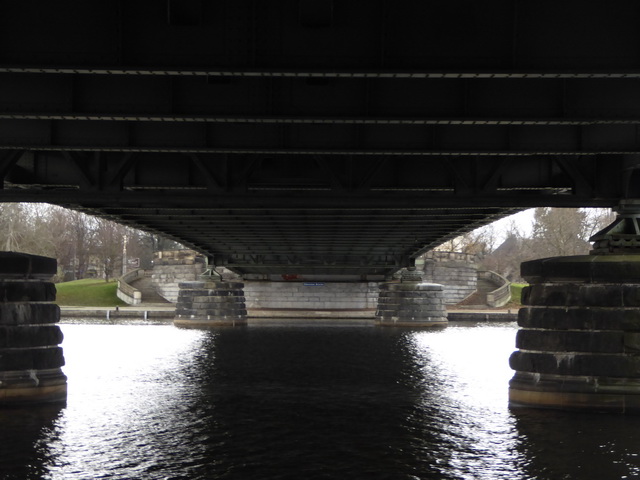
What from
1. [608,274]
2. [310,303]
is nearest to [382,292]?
[310,303]

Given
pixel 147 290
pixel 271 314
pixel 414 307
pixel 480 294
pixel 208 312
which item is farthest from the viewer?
pixel 147 290

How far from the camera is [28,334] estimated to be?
1941cm

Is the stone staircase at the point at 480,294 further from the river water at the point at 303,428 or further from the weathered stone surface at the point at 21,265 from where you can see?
the weathered stone surface at the point at 21,265

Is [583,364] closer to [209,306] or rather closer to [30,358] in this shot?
[30,358]

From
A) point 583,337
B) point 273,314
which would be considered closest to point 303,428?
point 583,337

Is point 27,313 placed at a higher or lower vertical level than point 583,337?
higher

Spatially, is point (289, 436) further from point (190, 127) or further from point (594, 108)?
point (594, 108)

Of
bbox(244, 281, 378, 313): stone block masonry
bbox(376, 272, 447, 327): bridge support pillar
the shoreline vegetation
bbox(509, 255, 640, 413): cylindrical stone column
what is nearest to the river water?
bbox(509, 255, 640, 413): cylindrical stone column

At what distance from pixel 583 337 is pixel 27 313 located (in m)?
14.4

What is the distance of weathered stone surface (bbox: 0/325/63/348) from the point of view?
19062 mm

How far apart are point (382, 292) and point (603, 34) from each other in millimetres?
60680

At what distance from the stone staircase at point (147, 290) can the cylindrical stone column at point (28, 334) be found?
76088mm

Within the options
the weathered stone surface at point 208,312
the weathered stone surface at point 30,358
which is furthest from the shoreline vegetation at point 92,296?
the weathered stone surface at point 30,358

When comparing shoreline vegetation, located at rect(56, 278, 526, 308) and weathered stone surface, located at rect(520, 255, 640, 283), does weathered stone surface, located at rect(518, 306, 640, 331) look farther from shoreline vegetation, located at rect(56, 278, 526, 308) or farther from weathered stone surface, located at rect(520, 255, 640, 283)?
shoreline vegetation, located at rect(56, 278, 526, 308)
